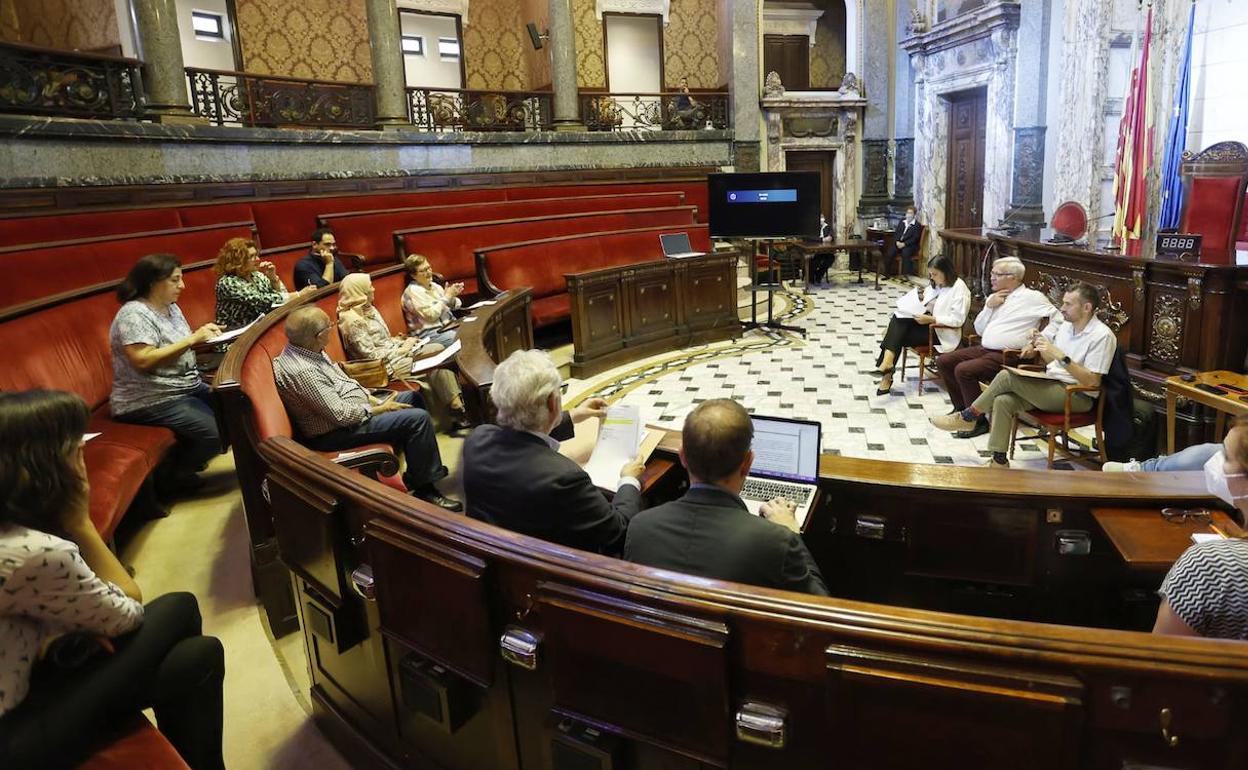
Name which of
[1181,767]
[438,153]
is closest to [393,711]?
[1181,767]

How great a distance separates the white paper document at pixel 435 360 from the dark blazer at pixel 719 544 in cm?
275

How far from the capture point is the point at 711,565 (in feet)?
5.06

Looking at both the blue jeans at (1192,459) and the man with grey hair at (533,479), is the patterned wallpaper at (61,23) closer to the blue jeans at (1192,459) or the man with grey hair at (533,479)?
the man with grey hair at (533,479)

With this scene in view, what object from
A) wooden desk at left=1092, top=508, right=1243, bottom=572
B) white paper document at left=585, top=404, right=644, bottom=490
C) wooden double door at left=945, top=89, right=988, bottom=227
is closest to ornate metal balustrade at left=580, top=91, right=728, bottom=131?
wooden double door at left=945, top=89, right=988, bottom=227

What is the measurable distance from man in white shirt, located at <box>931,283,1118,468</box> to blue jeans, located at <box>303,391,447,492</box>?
304cm

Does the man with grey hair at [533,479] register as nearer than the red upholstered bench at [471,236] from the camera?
Yes

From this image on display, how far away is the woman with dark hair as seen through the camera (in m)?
5.47

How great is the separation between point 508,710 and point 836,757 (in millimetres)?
731

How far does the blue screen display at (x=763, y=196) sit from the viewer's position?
26.4 ft

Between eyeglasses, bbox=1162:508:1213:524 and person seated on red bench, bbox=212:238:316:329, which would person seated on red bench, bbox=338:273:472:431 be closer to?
person seated on red bench, bbox=212:238:316:329

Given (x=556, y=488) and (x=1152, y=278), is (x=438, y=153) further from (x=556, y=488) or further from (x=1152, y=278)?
(x=556, y=488)

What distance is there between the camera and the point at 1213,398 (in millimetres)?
3729

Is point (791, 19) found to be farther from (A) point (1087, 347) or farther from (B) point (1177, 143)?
(A) point (1087, 347)

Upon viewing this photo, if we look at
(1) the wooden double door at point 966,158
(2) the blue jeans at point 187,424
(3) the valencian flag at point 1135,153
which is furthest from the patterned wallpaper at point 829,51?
(2) the blue jeans at point 187,424
